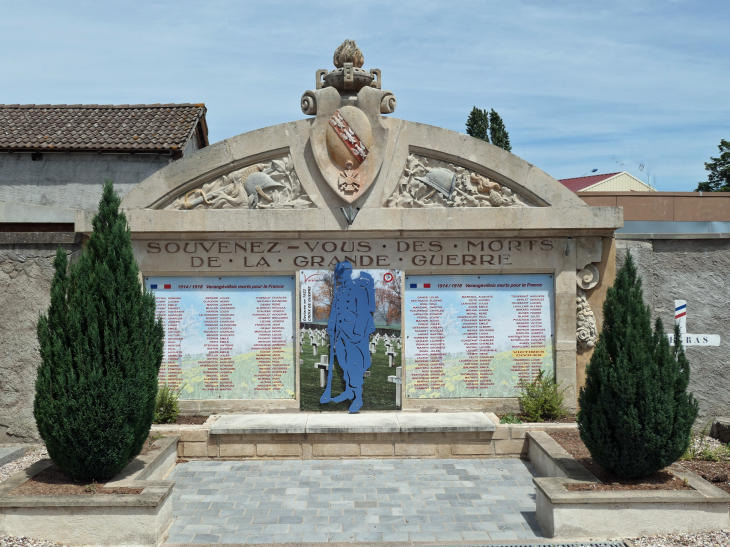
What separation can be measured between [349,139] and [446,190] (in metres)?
1.59

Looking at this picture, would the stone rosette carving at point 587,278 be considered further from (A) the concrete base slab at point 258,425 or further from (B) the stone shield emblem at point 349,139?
(A) the concrete base slab at point 258,425

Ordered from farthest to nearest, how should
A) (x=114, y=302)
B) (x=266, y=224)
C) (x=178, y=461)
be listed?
(x=266, y=224), (x=178, y=461), (x=114, y=302)

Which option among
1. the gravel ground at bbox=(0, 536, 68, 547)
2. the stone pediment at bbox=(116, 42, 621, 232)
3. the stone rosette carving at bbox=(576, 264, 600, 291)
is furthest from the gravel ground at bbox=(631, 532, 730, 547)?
the gravel ground at bbox=(0, 536, 68, 547)

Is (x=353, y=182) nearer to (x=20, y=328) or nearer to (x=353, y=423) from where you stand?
(x=353, y=423)

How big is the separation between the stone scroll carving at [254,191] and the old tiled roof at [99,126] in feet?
23.4

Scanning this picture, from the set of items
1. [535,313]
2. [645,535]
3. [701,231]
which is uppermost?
[701,231]

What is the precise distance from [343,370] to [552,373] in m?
3.12

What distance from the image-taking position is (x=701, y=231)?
10.7 m

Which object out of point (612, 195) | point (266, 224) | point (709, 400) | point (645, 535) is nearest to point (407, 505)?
point (645, 535)

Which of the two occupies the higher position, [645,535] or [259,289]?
[259,289]

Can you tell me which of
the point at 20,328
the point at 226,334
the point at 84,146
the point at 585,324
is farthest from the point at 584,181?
the point at 20,328

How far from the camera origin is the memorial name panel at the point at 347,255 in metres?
9.76

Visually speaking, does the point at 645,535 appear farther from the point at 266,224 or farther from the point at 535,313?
the point at 266,224

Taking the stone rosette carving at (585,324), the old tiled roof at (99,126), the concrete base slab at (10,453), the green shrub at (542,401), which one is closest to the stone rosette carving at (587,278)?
the stone rosette carving at (585,324)
